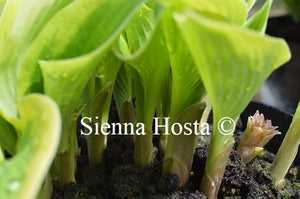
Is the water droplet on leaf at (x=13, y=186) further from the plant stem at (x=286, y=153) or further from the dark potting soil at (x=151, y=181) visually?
the plant stem at (x=286, y=153)

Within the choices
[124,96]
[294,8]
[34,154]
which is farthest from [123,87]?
[294,8]

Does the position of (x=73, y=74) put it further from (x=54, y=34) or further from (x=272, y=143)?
(x=272, y=143)

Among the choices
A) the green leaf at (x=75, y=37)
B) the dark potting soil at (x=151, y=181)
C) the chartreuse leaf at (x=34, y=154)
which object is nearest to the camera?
the chartreuse leaf at (x=34, y=154)

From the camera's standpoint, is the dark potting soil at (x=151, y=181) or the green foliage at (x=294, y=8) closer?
the dark potting soil at (x=151, y=181)

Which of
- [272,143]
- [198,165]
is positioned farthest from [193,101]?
[272,143]

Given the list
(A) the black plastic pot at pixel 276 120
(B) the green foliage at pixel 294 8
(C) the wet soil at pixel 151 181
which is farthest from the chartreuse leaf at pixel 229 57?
(B) the green foliage at pixel 294 8

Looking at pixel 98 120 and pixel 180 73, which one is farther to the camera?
pixel 98 120

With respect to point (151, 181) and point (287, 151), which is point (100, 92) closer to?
point (151, 181)
